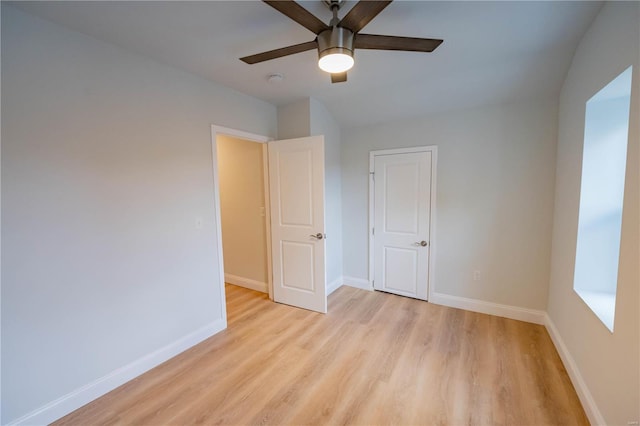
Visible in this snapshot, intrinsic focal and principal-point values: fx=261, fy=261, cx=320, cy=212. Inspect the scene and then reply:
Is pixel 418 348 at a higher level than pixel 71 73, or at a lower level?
lower

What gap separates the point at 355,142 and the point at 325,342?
2552 millimetres

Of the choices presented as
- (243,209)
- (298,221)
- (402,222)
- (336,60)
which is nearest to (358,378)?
(298,221)

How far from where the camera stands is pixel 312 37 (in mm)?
1885

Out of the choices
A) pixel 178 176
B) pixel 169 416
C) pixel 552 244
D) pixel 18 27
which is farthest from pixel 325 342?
pixel 18 27

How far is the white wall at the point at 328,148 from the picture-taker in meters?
3.11

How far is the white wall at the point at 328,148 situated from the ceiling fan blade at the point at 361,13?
68.4 inches

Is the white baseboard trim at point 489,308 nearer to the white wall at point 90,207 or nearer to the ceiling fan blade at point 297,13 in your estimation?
the white wall at point 90,207

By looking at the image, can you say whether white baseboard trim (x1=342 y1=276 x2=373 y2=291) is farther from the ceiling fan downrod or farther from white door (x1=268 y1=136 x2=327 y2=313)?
the ceiling fan downrod

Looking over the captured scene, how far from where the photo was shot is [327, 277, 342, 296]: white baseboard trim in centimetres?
364

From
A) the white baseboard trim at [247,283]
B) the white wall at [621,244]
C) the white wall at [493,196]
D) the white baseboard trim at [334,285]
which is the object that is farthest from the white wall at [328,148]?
the white wall at [621,244]

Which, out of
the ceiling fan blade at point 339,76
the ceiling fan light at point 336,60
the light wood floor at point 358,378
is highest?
the ceiling fan blade at point 339,76

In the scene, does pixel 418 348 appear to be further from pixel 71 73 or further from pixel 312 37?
pixel 71 73

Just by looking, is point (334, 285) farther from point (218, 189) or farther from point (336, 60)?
point (336, 60)

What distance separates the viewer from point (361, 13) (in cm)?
125
